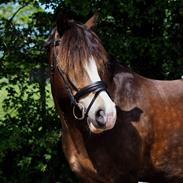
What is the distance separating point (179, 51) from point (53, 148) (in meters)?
1.79

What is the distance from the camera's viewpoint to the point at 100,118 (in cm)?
312

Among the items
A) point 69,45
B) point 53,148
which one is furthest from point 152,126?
point 53,148

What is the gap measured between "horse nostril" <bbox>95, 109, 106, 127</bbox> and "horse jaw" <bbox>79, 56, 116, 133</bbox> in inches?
0.5

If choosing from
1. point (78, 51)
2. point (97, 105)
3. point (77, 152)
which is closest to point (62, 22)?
point (78, 51)

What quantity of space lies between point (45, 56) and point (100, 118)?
2611 mm

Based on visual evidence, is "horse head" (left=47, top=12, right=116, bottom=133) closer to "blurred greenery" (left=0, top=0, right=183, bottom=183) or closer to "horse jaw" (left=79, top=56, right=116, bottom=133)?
"horse jaw" (left=79, top=56, right=116, bottom=133)

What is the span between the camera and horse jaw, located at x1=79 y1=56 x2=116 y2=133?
3111 mm

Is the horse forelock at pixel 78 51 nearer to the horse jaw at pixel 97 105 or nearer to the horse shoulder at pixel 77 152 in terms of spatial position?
the horse jaw at pixel 97 105

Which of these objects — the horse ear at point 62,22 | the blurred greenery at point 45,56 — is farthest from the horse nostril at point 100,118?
the blurred greenery at point 45,56

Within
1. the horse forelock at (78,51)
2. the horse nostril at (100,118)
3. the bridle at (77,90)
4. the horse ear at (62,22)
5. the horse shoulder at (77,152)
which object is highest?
the horse ear at (62,22)

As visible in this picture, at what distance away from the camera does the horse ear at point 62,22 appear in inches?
134

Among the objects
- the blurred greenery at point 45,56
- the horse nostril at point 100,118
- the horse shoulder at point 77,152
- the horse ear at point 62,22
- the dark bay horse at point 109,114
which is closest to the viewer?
the horse nostril at point 100,118

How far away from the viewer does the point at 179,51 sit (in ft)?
18.6

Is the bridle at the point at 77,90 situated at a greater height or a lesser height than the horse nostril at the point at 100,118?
greater
